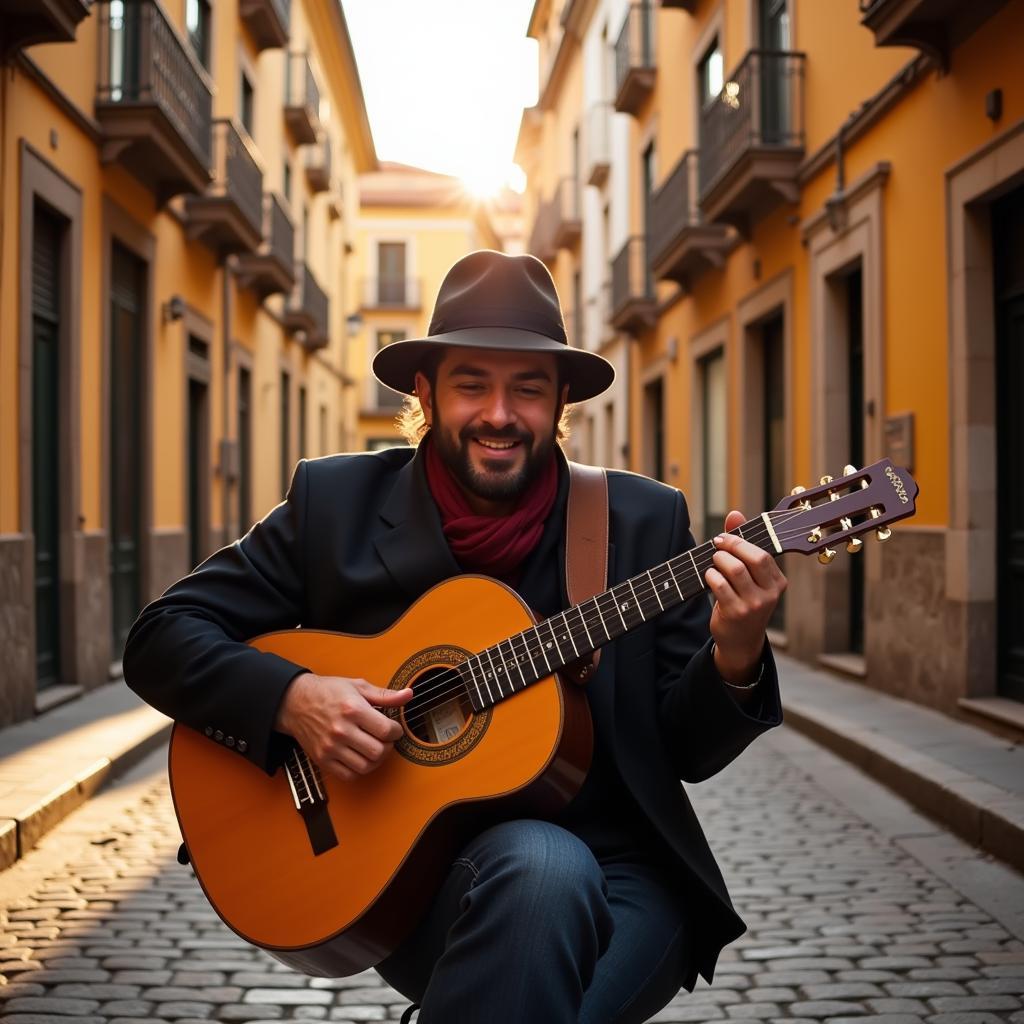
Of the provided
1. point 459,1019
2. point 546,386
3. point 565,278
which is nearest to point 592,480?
point 546,386

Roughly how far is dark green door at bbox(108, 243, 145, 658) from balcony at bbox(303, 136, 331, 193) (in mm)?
11883

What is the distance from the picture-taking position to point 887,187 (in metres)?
9.90

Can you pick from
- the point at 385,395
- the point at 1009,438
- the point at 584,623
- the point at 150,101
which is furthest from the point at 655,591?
the point at 385,395

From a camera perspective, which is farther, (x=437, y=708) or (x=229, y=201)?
(x=229, y=201)

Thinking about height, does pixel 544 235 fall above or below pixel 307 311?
above

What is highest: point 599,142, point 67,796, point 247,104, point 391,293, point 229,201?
point 391,293

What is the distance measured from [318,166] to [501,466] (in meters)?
22.5

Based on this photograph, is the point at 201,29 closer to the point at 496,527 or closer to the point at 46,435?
the point at 46,435

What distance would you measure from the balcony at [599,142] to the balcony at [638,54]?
405cm

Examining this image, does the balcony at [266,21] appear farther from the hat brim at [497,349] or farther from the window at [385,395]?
the window at [385,395]

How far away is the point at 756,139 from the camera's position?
12.3m

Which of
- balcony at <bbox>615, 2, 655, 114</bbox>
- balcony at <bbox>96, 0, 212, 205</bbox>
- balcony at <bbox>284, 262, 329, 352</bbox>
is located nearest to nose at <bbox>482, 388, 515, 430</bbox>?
balcony at <bbox>96, 0, 212, 205</bbox>

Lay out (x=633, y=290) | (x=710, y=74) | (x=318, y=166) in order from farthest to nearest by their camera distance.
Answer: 1. (x=318, y=166)
2. (x=633, y=290)
3. (x=710, y=74)

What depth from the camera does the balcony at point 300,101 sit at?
21.3 meters
